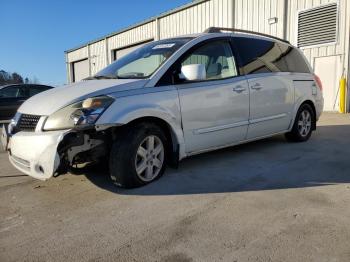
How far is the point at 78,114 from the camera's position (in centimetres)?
318

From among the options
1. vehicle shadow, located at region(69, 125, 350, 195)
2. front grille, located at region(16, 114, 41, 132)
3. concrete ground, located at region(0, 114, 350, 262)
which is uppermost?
front grille, located at region(16, 114, 41, 132)

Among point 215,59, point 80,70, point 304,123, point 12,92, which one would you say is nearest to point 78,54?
point 80,70

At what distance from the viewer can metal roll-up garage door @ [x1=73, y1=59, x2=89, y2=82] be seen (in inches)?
1130

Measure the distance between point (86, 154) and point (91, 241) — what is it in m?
1.00

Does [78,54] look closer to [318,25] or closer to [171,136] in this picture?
[318,25]

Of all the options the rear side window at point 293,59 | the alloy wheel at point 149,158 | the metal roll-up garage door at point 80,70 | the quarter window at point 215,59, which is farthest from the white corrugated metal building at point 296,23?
the metal roll-up garage door at point 80,70

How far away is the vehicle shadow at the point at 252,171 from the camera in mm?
3580

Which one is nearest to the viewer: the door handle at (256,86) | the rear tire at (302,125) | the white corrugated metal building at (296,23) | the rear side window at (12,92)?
the door handle at (256,86)

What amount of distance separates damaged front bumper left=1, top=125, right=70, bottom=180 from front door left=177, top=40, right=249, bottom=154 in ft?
4.69

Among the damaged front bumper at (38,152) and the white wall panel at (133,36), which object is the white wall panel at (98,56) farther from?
the damaged front bumper at (38,152)

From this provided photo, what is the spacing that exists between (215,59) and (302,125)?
2349 millimetres

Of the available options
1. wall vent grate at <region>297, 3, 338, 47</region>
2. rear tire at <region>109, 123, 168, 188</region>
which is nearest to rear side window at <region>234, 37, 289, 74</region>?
rear tire at <region>109, 123, 168, 188</region>

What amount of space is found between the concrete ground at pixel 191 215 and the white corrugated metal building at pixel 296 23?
8.39 metres

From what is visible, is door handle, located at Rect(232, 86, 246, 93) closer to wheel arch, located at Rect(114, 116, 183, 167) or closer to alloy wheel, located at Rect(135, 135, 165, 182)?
wheel arch, located at Rect(114, 116, 183, 167)
